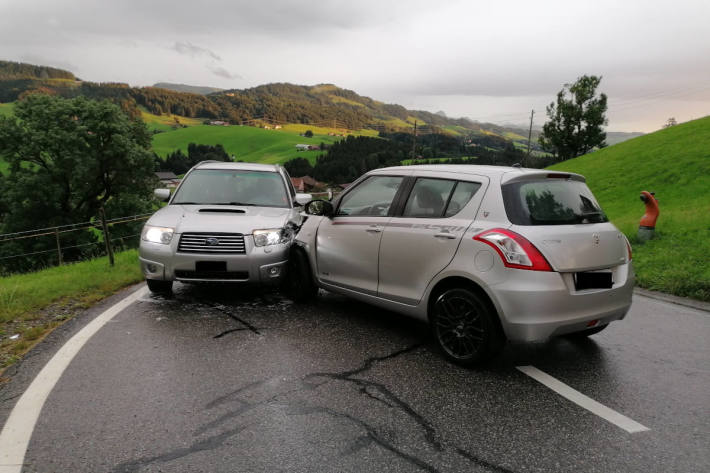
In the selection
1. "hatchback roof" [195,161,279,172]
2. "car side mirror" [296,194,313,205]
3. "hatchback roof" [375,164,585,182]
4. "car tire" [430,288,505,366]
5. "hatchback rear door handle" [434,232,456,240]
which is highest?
"hatchback roof" [375,164,585,182]

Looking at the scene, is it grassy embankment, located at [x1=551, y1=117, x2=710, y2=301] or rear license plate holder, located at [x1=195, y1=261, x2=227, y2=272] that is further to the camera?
grassy embankment, located at [x1=551, y1=117, x2=710, y2=301]

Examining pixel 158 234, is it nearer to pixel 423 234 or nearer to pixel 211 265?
pixel 211 265

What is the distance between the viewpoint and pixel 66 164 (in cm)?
3088

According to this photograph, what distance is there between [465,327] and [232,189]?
4523 millimetres

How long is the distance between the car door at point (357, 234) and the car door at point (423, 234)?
0.56 ft

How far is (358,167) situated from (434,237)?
92.8 metres

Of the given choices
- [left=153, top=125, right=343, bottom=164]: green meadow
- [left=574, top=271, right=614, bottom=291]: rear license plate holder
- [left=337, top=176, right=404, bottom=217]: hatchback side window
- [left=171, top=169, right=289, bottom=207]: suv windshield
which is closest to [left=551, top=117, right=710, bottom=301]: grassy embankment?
[left=574, top=271, right=614, bottom=291]: rear license plate holder

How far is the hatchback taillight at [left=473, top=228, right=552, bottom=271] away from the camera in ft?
11.5

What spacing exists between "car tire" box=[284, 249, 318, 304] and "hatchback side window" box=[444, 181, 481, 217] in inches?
87.0

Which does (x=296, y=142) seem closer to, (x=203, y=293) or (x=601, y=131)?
(x=601, y=131)

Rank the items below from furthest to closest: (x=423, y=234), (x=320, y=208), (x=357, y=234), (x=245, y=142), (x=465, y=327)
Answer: (x=245, y=142)
(x=320, y=208)
(x=357, y=234)
(x=423, y=234)
(x=465, y=327)

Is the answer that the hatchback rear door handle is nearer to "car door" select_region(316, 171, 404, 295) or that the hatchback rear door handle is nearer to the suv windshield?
"car door" select_region(316, 171, 404, 295)

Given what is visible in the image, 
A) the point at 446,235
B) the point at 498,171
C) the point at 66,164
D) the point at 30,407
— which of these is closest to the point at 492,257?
the point at 446,235

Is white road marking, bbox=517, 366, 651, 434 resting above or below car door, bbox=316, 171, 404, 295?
below
